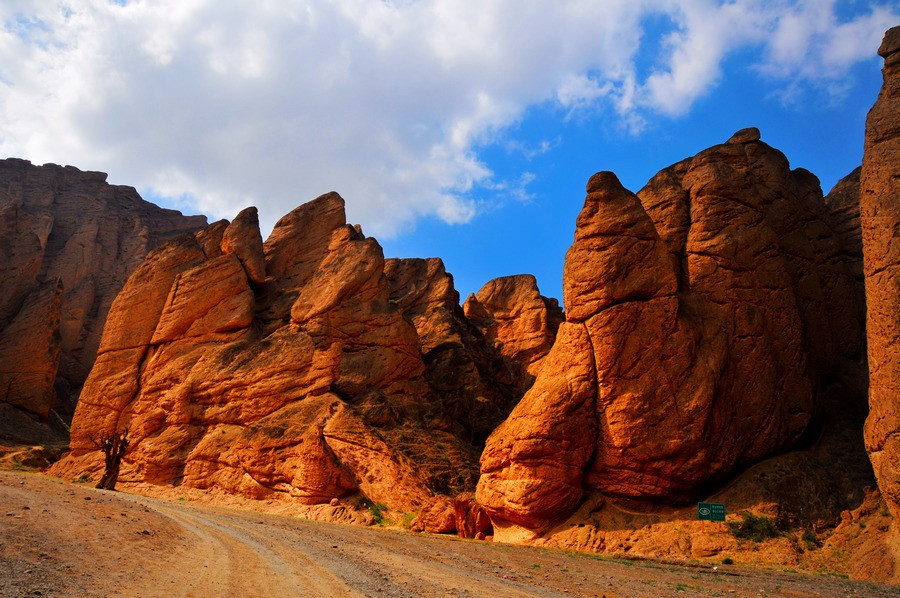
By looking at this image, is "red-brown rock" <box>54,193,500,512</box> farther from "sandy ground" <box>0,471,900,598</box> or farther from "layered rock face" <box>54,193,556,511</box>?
"sandy ground" <box>0,471,900,598</box>

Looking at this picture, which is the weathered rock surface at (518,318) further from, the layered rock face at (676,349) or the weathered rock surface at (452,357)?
the layered rock face at (676,349)

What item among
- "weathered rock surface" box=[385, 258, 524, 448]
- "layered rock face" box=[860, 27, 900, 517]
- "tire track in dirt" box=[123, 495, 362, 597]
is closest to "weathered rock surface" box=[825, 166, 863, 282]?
"layered rock face" box=[860, 27, 900, 517]

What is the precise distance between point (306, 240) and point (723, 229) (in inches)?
1152

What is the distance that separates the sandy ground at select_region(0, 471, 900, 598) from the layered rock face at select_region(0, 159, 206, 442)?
35.1m

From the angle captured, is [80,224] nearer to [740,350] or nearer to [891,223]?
[740,350]

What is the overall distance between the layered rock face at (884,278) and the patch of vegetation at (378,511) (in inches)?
749

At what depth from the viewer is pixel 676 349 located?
24266 millimetres

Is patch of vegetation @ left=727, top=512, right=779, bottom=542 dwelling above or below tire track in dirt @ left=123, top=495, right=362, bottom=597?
above

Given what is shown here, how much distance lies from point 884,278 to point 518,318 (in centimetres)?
3906

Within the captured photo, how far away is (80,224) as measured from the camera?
255 ft

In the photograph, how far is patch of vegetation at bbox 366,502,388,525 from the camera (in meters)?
27.9

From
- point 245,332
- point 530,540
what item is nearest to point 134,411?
point 245,332

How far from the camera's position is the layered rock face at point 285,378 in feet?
102

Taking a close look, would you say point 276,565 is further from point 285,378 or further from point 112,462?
point 112,462
